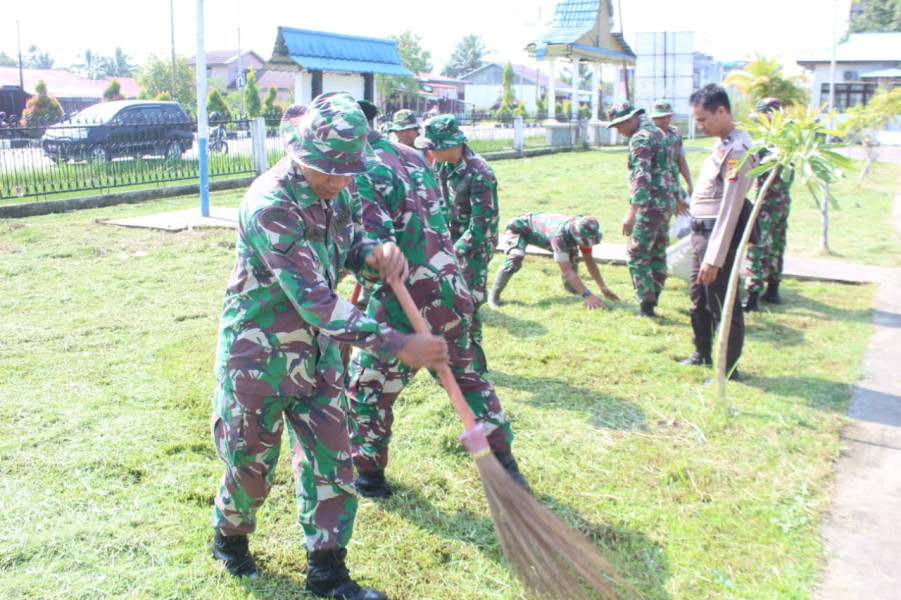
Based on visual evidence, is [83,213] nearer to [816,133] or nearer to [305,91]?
[305,91]

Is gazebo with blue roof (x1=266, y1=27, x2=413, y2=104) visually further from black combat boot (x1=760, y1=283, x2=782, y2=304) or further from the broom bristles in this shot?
the broom bristles

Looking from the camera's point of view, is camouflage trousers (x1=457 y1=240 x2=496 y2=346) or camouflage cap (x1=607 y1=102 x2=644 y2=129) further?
camouflage cap (x1=607 y1=102 x2=644 y2=129)

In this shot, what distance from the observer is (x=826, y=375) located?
5.34 metres

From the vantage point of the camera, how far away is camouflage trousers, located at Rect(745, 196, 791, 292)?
6.89 meters

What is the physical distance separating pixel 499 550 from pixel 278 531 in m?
0.96

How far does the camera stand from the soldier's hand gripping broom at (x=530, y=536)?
267cm

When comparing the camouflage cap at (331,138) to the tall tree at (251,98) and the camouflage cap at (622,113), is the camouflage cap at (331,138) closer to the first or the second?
the camouflage cap at (622,113)

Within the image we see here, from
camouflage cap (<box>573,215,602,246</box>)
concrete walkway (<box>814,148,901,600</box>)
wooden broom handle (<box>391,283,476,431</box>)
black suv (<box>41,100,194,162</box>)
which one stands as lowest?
concrete walkway (<box>814,148,901,600</box>)

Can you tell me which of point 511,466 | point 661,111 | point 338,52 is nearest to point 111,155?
point 338,52

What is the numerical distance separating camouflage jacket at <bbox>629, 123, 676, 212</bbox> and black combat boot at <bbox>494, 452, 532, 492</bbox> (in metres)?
3.44

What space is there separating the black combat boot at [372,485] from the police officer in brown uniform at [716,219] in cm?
239

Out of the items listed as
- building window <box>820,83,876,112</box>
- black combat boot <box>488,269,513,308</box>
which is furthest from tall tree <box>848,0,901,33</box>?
black combat boot <box>488,269,513,308</box>

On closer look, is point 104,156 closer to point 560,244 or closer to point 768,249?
point 560,244

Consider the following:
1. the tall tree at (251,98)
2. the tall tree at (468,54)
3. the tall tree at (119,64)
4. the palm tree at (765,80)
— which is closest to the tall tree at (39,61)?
the tall tree at (119,64)
